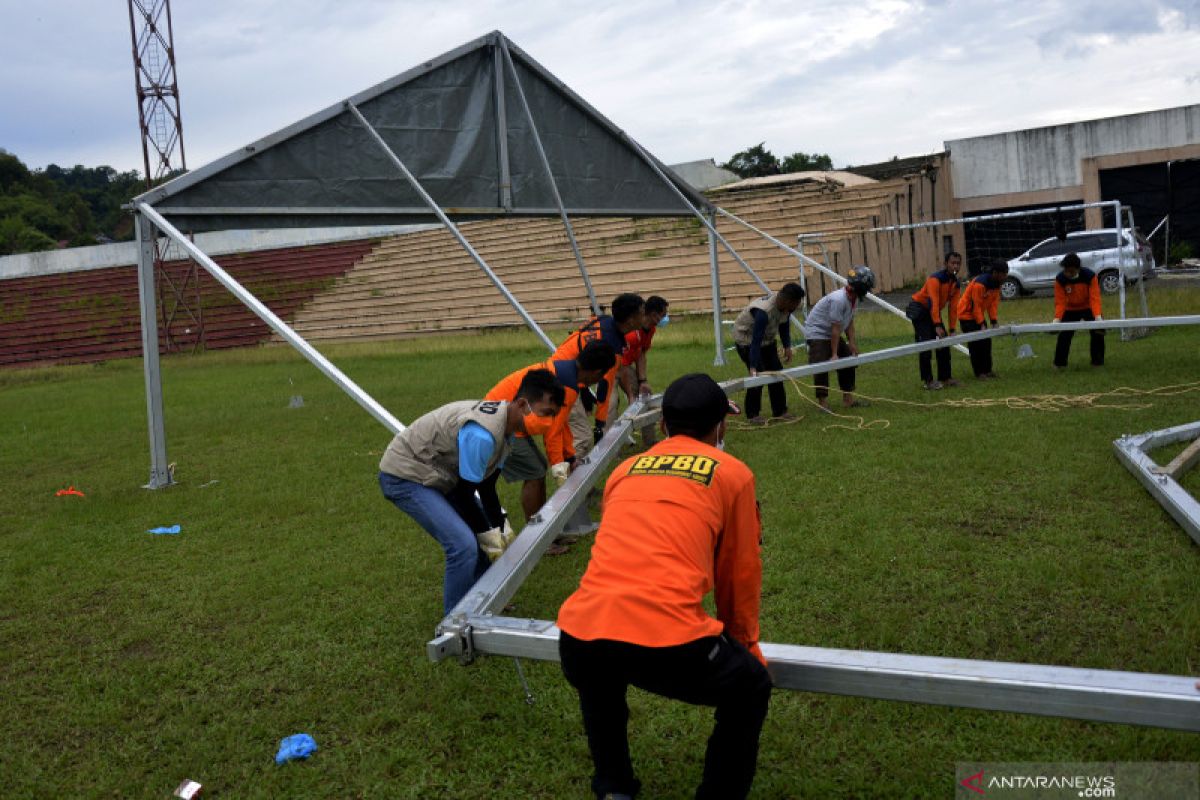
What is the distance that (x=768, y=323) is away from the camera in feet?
33.0

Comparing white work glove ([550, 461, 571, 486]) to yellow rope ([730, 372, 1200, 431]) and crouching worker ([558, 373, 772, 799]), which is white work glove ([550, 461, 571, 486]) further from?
yellow rope ([730, 372, 1200, 431])

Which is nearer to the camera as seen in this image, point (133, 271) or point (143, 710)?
point (143, 710)

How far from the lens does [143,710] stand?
4.41 meters

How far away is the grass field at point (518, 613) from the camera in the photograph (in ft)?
11.9

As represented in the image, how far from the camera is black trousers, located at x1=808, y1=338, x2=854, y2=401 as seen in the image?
34.1 feet

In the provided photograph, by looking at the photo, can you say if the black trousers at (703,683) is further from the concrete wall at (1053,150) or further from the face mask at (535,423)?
the concrete wall at (1053,150)

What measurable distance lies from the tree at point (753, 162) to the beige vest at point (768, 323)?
3871 cm

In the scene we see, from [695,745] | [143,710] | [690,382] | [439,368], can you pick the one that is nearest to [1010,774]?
[695,745]

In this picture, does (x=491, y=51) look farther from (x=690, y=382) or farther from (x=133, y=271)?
(x=133, y=271)

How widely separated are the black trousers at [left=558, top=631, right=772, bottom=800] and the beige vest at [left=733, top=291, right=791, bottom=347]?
7.43 m

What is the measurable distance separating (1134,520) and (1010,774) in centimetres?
315

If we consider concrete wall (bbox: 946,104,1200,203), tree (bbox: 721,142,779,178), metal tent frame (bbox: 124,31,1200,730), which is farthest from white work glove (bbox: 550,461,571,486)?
tree (bbox: 721,142,779,178)

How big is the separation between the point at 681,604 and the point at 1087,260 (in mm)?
21274

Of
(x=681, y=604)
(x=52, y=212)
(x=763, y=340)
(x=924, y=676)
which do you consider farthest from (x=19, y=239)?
(x=924, y=676)
